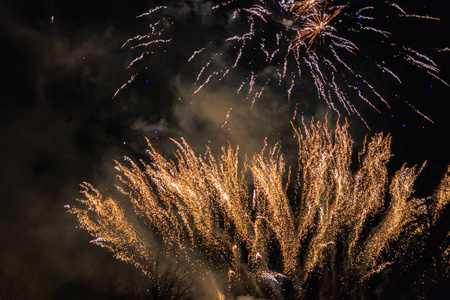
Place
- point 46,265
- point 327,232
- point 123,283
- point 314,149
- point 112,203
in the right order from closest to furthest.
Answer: point 314,149 → point 327,232 → point 112,203 → point 46,265 → point 123,283

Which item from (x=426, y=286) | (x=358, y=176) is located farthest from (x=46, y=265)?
(x=426, y=286)

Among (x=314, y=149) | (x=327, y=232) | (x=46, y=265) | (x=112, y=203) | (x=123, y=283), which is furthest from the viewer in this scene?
(x=123, y=283)

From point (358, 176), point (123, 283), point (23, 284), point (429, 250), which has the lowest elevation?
point (23, 284)

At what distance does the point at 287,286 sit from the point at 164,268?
24.3ft

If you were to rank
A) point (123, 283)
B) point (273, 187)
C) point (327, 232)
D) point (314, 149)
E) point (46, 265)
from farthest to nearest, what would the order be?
point (123, 283) < point (46, 265) < point (327, 232) < point (273, 187) < point (314, 149)

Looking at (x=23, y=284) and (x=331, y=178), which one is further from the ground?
(x=331, y=178)

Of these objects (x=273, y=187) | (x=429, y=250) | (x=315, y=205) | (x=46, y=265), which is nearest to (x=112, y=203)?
(x=46, y=265)

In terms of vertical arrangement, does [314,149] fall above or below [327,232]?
above

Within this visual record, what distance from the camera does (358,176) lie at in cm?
980

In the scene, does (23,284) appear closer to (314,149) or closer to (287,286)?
(287,286)

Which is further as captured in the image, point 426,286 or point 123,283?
point 123,283

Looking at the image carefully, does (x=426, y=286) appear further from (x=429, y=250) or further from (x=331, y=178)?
(x=331, y=178)

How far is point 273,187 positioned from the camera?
34.1 feet

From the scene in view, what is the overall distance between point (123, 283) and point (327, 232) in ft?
44.6
